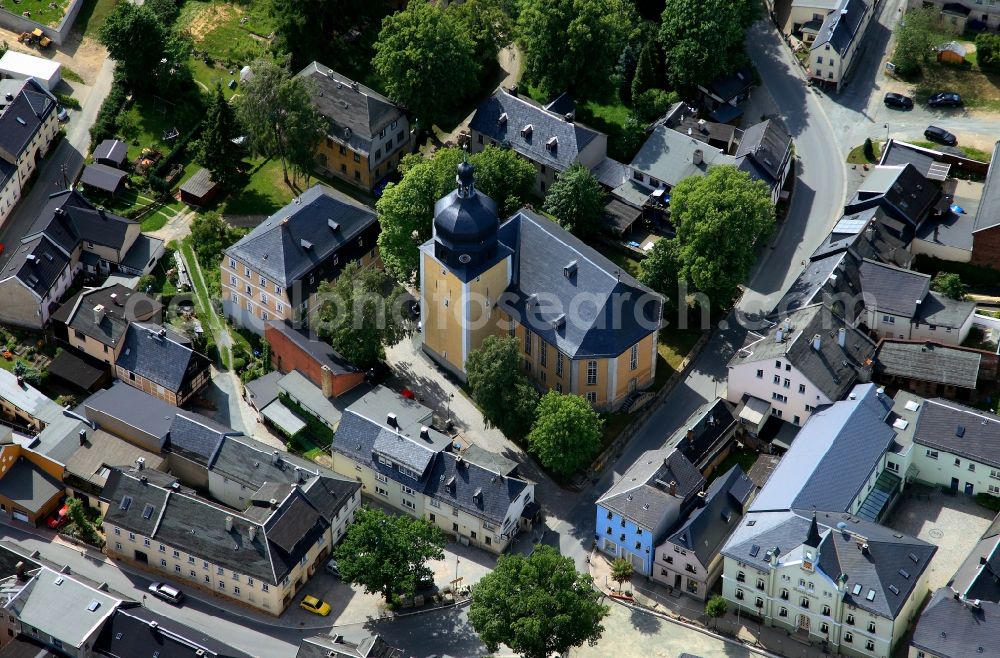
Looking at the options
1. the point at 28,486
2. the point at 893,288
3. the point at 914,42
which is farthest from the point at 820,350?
the point at 28,486

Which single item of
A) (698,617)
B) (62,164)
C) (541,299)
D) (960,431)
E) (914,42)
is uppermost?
(914,42)

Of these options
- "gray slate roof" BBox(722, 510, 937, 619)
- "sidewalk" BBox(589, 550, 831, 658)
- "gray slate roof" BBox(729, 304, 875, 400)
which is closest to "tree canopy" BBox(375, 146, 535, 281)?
"gray slate roof" BBox(729, 304, 875, 400)

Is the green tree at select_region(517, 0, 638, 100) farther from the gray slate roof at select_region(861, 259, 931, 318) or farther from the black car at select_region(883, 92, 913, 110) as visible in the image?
the gray slate roof at select_region(861, 259, 931, 318)

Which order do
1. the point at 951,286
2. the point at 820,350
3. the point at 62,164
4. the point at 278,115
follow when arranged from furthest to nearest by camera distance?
1. the point at 62,164
2. the point at 278,115
3. the point at 951,286
4. the point at 820,350

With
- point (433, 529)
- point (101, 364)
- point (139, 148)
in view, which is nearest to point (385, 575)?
point (433, 529)

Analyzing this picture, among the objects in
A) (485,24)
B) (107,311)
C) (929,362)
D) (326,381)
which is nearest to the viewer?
(929,362)

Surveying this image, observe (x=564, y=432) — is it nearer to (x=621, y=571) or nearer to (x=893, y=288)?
(x=621, y=571)

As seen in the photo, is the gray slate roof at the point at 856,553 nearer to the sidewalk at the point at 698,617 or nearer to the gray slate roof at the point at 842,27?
the sidewalk at the point at 698,617
